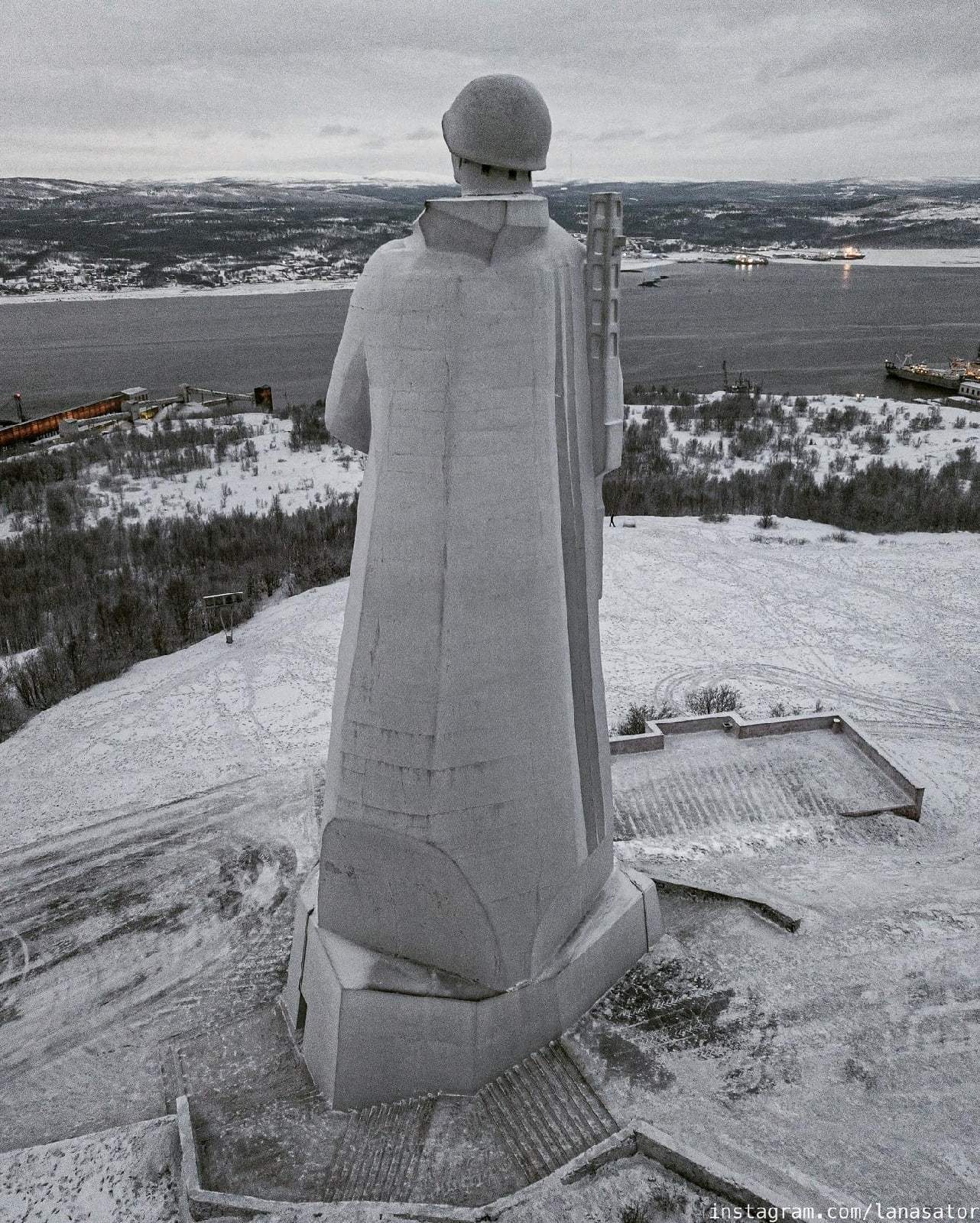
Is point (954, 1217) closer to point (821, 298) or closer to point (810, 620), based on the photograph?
point (810, 620)

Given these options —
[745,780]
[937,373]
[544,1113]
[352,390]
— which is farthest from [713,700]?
[937,373]

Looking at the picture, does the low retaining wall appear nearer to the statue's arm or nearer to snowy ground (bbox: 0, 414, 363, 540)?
the statue's arm

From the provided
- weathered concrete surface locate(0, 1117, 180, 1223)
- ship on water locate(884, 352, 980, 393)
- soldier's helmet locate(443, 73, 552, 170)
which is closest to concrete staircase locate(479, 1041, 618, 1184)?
weathered concrete surface locate(0, 1117, 180, 1223)

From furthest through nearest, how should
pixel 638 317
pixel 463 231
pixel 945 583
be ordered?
pixel 638 317, pixel 945 583, pixel 463 231

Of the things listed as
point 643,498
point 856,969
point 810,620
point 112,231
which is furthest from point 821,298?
point 112,231

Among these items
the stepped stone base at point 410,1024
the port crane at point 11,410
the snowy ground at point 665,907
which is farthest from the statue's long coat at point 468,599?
the port crane at point 11,410

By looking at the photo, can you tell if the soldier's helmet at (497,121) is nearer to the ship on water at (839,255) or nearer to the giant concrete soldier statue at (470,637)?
the giant concrete soldier statue at (470,637)
